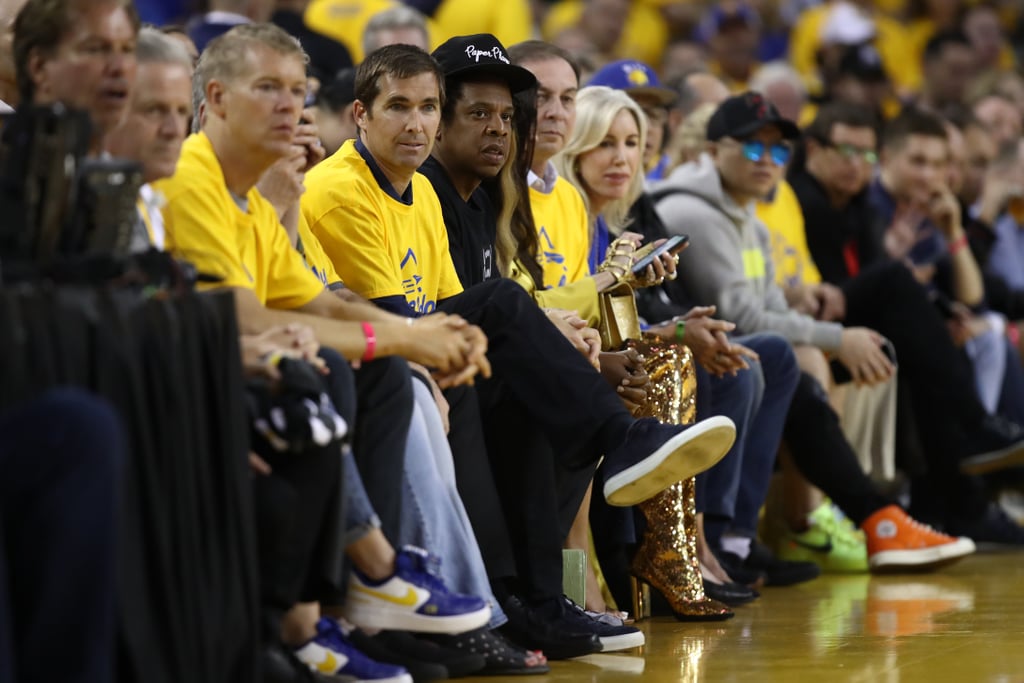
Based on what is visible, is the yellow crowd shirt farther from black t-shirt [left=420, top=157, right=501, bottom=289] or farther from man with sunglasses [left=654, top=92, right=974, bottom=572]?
black t-shirt [left=420, top=157, right=501, bottom=289]

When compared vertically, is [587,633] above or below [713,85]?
below

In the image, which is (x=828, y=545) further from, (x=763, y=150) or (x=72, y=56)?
(x=72, y=56)

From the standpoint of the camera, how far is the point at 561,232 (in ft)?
17.1

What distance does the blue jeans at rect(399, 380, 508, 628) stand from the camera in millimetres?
3754

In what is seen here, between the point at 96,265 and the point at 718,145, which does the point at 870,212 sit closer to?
the point at 718,145

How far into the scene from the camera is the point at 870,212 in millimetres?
7402

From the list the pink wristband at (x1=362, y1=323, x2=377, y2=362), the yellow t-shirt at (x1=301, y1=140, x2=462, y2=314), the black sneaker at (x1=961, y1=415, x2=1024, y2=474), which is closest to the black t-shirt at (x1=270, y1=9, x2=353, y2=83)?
the yellow t-shirt at (x1=301, y1=140, x2=462, y2=314)

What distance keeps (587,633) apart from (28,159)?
6.23 ft

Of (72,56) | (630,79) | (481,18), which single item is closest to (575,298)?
(630,79)

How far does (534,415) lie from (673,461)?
14.4 inches

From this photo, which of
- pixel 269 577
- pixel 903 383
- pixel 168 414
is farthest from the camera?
pixel 903 383

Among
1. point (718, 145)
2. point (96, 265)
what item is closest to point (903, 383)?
point (718, 145)

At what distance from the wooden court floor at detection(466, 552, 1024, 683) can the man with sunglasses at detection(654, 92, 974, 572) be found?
0.81 ft

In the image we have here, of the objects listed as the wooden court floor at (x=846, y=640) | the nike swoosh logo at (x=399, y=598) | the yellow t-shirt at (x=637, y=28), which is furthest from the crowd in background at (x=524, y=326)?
the yellow t-shirt at (x=637, y=28)
